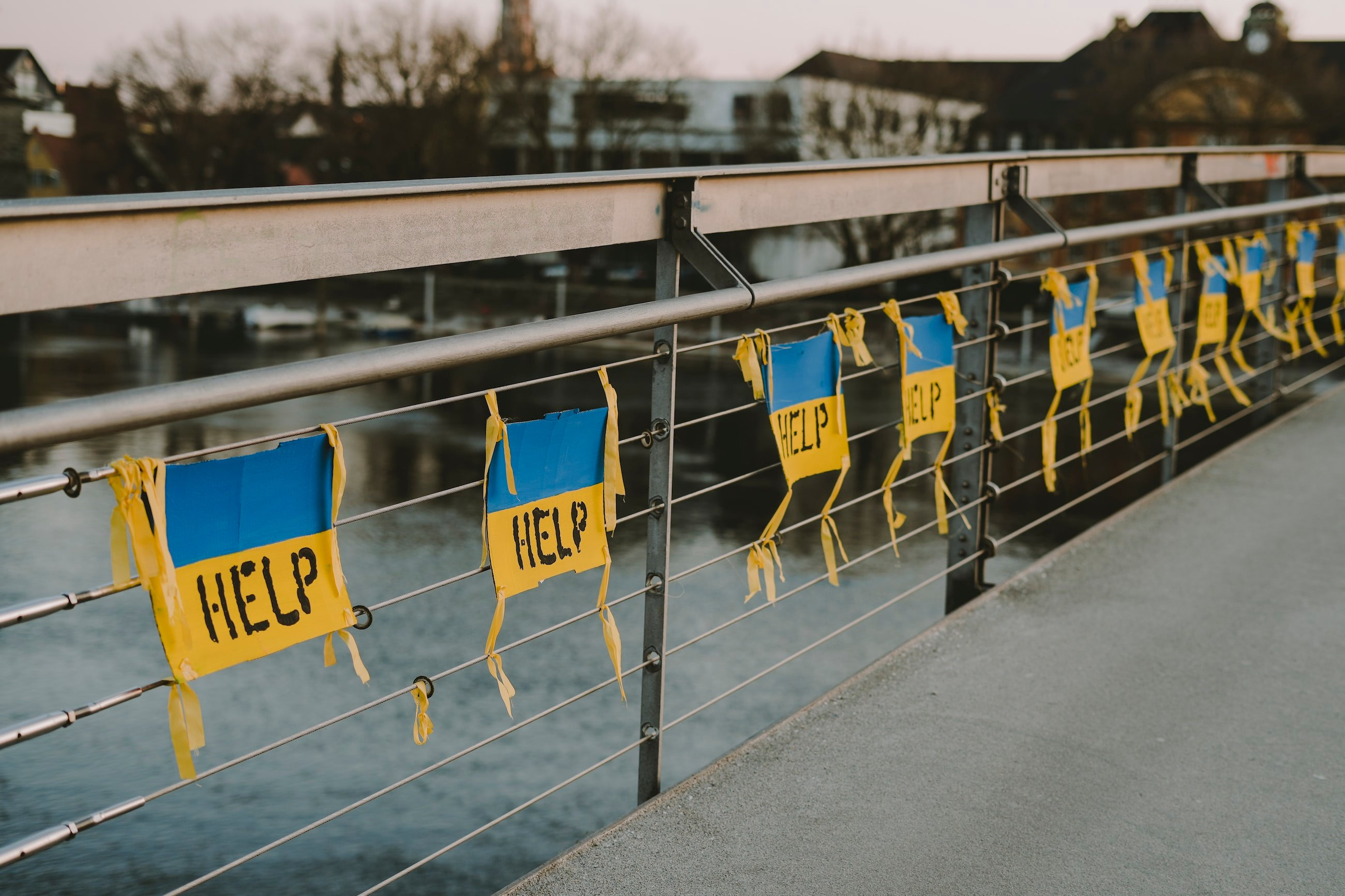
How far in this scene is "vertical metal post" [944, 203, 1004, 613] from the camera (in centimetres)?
325

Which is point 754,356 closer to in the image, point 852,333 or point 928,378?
point 852,333

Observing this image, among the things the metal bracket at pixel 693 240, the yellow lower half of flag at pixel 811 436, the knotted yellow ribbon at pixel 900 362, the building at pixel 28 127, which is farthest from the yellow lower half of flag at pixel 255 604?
the building at pixel 28 127

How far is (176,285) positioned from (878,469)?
16.8 m

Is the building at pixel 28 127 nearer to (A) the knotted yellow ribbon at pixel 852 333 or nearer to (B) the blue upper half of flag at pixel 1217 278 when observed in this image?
(B) the blue upper half of flag at pixel 1217 278

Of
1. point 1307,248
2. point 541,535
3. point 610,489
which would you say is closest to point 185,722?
point 541,535

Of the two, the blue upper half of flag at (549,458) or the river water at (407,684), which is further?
the river water at (407,684)

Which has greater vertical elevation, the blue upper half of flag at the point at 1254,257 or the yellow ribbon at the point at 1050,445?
the blue upper half of flag at the point at 1254,257

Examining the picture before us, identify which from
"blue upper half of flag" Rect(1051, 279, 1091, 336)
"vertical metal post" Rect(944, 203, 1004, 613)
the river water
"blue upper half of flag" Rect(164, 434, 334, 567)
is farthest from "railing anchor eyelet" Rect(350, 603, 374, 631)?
"blue upper half of flag" Rect(1051, 279, 1091, 336)

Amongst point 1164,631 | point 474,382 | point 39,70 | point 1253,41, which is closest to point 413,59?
point 39,70

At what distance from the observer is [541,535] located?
2.05m

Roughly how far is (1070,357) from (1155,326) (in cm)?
68

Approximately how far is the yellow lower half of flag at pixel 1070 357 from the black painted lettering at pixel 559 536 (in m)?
1.83

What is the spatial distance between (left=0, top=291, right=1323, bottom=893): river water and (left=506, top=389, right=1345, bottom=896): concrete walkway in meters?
1.26

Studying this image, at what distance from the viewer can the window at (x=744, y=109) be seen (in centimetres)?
5078
